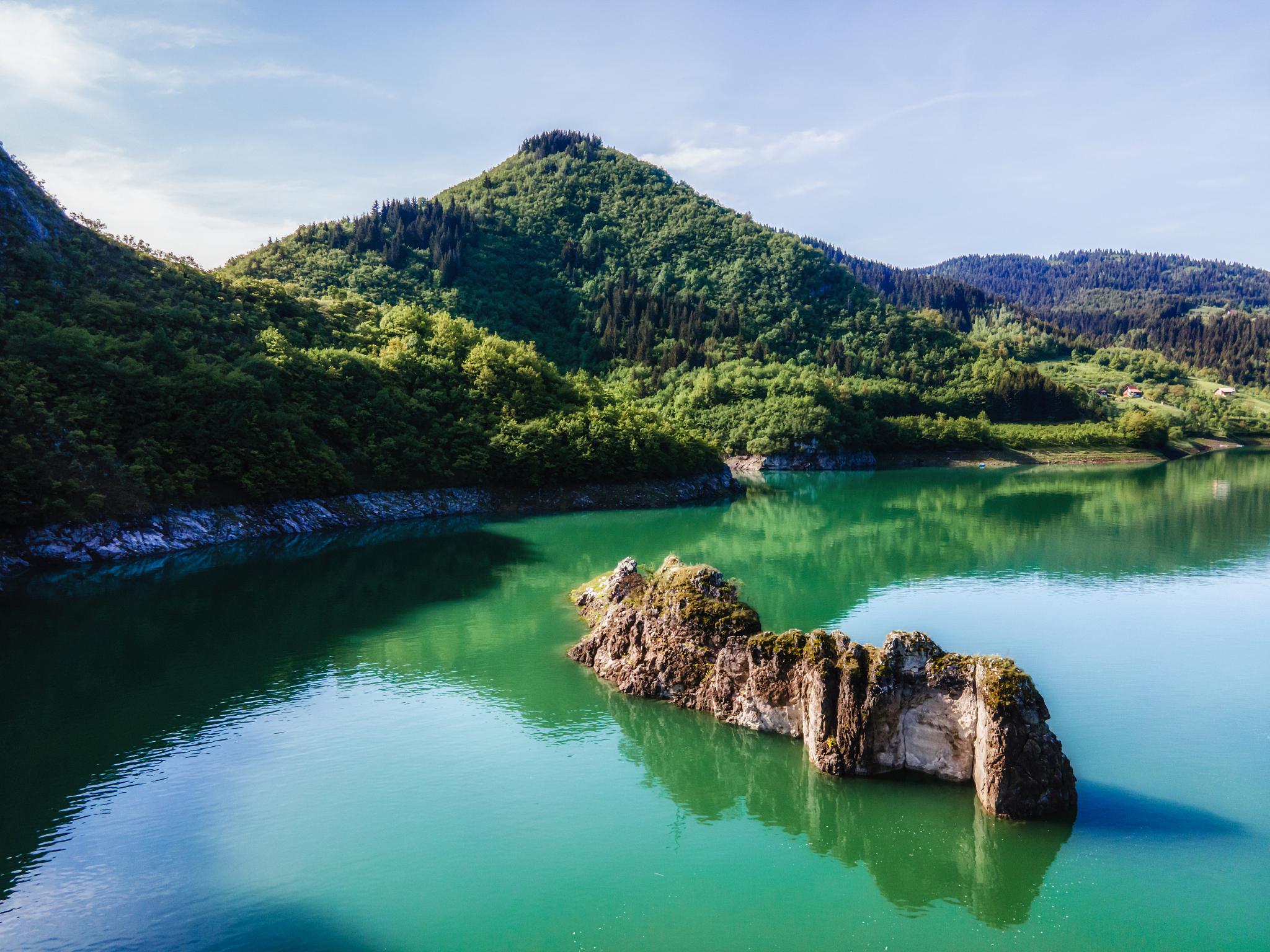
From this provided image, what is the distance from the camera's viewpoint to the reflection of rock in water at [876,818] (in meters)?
12.2

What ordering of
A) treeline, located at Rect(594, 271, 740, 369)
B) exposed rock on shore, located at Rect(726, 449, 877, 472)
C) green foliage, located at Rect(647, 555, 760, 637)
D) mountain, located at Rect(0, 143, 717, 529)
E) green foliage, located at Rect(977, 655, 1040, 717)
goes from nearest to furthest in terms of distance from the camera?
green foliage, located at Rect(977, 655, 1040, 717) → green foliage, located at Rect(647, 555, 760, 637) → mountain, located at Rect(0, 143, 717, 529) → exposed rock on shore, located at Rect(726, 449, 877, 472) → treeline, located at Rect(594, 271, 740, 369)

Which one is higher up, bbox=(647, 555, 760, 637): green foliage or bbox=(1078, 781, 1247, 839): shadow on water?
bbox=(647, 555, 760, 637): green foliage

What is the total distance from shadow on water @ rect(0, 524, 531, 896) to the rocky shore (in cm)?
476

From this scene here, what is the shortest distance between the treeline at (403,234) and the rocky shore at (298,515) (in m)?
65.7

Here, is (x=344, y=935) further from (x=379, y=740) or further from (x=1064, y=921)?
(x=1064, y=921)

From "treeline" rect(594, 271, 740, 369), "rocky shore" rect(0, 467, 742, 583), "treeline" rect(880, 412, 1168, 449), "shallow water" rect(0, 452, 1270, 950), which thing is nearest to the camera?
"shallow water" rect(0, 452, 1270, 950)

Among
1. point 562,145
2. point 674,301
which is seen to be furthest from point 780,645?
point 562,145

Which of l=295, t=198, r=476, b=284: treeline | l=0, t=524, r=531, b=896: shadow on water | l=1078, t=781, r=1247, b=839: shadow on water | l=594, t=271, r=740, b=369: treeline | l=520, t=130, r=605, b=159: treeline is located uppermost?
l=520, t=130, r=605, b=159: treeline

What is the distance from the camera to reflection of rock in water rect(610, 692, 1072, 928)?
12211mm

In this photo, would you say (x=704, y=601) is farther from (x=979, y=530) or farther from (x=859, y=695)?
(x=979, y=530)

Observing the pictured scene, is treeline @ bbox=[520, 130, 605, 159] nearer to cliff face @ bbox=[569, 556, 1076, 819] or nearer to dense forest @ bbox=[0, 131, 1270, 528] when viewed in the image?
dense forest @ bbox=[0, 131, 1270, 528]

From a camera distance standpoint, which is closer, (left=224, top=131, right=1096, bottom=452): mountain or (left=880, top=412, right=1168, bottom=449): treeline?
(left=224, top=131, right=1096, bottom=452): mountain

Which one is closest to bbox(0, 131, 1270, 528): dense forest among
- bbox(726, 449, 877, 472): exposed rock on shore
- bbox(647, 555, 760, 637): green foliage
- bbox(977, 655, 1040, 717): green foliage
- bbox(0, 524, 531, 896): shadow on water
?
bbox(726, 449, 877, 472): exposed rock on shore

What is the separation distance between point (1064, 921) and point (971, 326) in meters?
207
